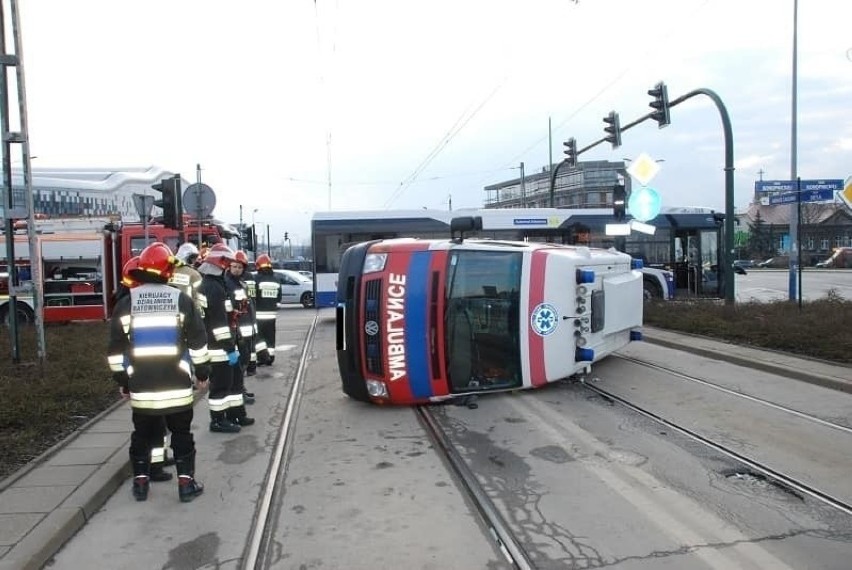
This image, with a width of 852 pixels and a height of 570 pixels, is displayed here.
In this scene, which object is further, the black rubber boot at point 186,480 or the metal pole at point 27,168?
the metal pole at point 27,168

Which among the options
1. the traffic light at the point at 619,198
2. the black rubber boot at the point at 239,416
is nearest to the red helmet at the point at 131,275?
Result: the black rubber boot at the point at 239,416

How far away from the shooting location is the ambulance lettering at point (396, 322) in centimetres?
703

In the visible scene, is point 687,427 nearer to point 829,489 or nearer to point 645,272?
point 829,489

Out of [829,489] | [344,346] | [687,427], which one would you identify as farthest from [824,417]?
[344,346]

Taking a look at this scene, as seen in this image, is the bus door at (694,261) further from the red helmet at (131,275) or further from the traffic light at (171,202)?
the red helmet at (131,275)

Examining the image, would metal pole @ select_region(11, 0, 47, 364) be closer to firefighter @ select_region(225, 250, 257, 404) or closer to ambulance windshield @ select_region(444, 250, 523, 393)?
firefighter @ select_region(225, 250, 257, 404)

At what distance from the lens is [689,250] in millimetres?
20234

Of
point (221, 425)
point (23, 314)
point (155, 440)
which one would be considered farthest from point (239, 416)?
point (23, 314)

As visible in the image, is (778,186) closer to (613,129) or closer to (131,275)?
Result: (613,129)

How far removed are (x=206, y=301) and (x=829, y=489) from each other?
17.8 feet

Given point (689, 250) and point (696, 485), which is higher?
point (689, 250)

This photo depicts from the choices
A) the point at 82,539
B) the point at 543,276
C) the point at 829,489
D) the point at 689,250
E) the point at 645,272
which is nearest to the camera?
the point at 82,539

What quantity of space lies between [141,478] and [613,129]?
17.5m

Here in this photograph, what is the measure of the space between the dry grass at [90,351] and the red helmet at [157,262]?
6.77 ft
